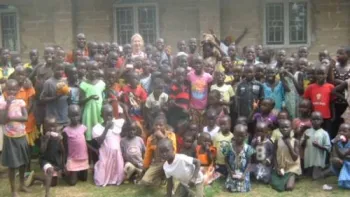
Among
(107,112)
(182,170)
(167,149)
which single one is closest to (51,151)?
(107,112)

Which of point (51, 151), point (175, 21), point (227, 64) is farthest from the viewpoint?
point (175, 21)

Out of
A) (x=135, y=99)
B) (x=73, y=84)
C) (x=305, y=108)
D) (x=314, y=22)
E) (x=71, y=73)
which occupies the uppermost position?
(x=314, y=22)

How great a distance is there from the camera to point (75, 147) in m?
5.68

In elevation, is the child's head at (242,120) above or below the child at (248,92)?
below

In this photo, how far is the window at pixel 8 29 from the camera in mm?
11242

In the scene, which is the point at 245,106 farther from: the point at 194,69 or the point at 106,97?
the point at 106,97

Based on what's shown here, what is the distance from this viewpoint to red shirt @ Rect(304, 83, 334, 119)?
5.73 meters

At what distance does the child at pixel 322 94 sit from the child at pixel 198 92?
122 centimetres

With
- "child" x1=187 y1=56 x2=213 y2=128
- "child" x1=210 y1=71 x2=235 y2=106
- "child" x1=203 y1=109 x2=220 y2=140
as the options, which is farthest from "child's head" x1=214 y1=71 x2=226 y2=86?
"child" x1=203 y1=109 x2=220 y2=140

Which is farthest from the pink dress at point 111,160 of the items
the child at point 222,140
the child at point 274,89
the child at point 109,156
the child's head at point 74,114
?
the child at point 274,89

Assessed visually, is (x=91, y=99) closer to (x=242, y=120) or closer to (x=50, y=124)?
(x=50, y=124)

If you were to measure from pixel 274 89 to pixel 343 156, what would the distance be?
115 centimetres

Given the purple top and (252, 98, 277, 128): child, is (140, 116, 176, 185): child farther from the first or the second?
(252, 98, 277, 128): child

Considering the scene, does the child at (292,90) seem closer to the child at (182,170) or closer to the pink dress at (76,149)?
the child at (182,170)
